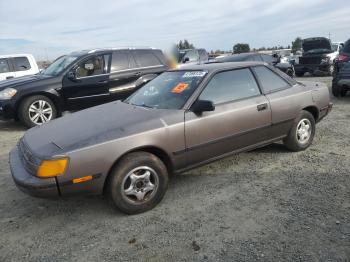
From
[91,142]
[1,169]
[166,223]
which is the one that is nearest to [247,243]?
[166,223]

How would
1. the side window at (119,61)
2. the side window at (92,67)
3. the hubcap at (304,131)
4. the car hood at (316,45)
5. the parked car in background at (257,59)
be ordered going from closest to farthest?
1. the hubcap at (304,131)
2. the side window at (92,67)
3. the side window at (119,61)
4. the parked car in background at (257,59)
5. the car hood at (316,45)

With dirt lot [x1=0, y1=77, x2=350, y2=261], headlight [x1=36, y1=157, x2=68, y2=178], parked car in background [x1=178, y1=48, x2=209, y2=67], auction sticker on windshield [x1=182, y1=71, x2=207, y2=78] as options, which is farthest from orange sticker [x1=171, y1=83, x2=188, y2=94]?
parked car in background [x1=178, y1=48, x2=209, y2=67]

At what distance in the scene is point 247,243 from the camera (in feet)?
10.2

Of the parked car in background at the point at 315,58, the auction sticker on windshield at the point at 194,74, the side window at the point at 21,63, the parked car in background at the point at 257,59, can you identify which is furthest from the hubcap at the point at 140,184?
the parked car in background at the point at 315,58

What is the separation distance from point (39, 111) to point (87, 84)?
47.0 inches

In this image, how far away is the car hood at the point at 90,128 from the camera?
3.50 metres

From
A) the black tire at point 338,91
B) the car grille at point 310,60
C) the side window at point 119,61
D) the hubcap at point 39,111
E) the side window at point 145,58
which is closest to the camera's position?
the hubcap at point 39,111

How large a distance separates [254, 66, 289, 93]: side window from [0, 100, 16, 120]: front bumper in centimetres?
532

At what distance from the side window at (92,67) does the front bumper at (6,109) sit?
1.53 m

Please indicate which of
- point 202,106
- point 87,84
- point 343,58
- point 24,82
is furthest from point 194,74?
point 343,58

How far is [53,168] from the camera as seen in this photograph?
10.8 feet

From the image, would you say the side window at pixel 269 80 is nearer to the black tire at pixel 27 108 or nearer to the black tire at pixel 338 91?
the black tire at pixel 27 108

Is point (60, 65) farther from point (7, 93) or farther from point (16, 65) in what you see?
point (16, 65)

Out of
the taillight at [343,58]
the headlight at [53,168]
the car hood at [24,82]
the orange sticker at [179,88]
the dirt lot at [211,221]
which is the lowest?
the dirt lot at [211,221]
